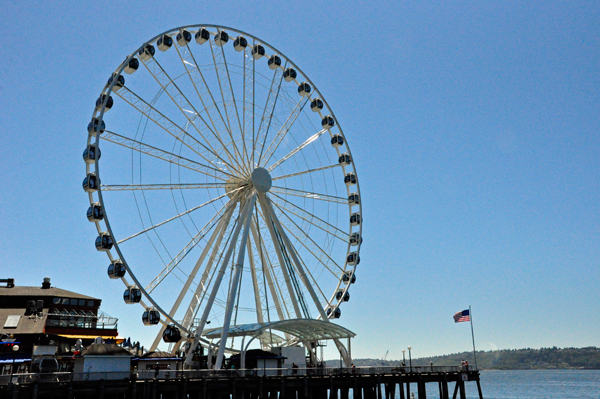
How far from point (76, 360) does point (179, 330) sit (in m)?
6.46

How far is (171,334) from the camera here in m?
38.0

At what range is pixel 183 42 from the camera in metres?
43.9

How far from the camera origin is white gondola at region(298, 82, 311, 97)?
52.3 metres

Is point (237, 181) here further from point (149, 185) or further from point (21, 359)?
point (21, 359)

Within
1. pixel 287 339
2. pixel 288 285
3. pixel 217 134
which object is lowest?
pixel 287 339

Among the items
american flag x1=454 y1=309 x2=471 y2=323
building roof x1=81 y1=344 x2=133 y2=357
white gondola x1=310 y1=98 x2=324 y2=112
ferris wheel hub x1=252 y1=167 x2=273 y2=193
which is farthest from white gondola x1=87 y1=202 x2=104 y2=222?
american flag x1=454 y1=309 x2=471 y2=323

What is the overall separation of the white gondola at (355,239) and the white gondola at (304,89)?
12997 millimetres

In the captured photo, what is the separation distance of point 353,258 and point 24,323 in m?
27.8

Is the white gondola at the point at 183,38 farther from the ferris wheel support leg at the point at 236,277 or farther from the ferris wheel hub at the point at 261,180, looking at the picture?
the ferris wheel support leg at the point at 236,277

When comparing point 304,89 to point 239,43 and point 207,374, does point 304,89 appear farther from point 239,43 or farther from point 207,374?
point 207,374

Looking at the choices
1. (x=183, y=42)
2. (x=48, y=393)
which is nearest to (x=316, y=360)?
(x=48, y=393)

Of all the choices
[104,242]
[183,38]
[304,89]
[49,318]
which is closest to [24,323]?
[49,318]

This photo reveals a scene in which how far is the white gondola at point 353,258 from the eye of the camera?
52000 millimetres

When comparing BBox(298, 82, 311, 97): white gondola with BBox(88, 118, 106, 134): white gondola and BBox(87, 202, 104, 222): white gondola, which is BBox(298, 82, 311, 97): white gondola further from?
BBox(87, 202, 104, 222): white gondola
